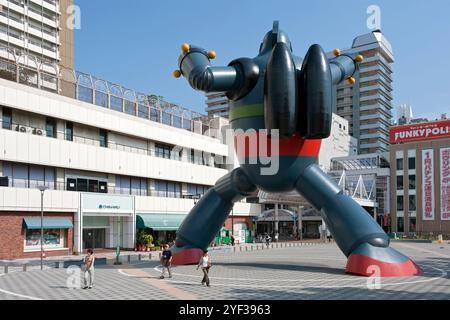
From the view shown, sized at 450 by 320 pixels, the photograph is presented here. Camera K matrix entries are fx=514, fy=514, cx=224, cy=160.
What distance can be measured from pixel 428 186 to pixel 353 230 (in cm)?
5249

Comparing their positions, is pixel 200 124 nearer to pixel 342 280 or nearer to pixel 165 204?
pixel 165 204

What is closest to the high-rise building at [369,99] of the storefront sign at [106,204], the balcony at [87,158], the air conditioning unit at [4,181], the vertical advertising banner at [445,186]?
the vertical advertising banner at [445,186]

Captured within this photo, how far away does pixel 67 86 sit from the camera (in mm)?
39344

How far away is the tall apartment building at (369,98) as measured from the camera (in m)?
108

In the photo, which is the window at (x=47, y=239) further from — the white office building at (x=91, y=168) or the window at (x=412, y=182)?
the window at (x=412, y=182)

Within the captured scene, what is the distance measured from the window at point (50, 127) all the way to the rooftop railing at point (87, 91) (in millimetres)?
2598

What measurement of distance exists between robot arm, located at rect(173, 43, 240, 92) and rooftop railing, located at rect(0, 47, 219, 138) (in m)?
20.4

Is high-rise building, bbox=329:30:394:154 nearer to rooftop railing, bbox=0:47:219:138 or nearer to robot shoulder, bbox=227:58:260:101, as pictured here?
rooftop railing, bbox=0:47:219:138

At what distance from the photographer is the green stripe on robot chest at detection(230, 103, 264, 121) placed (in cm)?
1939

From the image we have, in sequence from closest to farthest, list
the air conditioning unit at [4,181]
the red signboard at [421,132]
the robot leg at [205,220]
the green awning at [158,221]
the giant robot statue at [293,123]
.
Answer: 1. the giant robot statue at [293,123]
2. the robot leg at [205,220]
3. the air conditioning unit at [4,181]
4. the green awning at [158,221]
5. the red signboard at [421,132]

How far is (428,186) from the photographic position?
66.7 meters

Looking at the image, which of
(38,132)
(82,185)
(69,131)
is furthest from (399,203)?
(38,132)

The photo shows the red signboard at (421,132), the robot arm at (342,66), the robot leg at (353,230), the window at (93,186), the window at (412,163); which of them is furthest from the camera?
the window at (412,163)

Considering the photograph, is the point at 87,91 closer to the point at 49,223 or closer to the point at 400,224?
the point at 49,223
